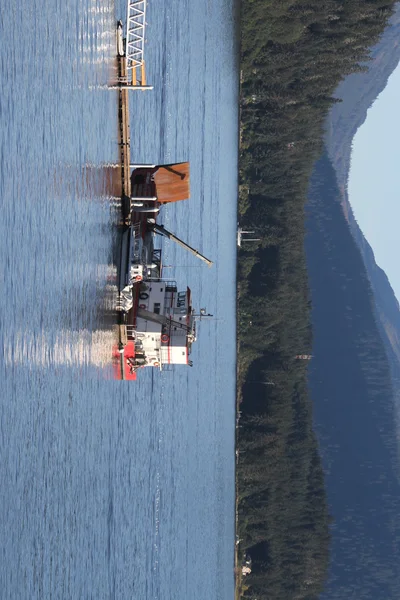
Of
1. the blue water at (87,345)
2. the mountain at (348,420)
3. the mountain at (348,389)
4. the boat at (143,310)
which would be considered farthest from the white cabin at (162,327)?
the mountain at (348,389)

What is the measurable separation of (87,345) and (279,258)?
81.3 m

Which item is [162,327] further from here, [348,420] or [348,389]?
[348,389]

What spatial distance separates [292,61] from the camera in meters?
127

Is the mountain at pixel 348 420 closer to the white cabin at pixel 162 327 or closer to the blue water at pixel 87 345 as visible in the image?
the blue water at pixel 87 345

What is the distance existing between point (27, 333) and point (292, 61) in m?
91.0

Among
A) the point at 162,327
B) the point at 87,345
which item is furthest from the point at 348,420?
the point at 87,345

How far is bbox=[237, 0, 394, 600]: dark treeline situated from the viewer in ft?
407

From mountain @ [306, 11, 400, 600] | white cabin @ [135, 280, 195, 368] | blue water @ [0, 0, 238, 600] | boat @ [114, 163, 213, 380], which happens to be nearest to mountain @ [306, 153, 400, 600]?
mountain @ [306, 11, 400, 600]

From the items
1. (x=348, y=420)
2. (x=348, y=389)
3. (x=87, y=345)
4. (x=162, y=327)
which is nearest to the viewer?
(x=87, y=345)

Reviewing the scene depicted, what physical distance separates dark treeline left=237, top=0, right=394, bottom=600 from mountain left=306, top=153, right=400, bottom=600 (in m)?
34.7

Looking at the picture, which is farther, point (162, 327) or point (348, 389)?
point (348, 389)

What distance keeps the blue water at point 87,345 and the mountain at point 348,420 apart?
7922 cm

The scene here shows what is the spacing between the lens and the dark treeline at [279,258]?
124125 mm

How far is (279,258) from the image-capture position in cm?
13338
